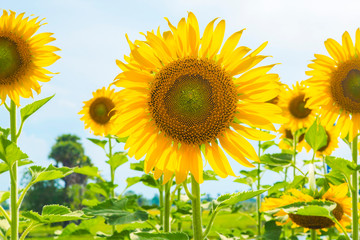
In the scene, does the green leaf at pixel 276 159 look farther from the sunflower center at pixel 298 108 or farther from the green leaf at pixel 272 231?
the sunflower center at pixel 298 108

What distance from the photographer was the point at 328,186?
3.24 m

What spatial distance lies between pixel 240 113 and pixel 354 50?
183cm

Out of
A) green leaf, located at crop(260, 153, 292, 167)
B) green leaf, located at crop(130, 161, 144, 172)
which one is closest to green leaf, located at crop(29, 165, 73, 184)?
green leaf, located at crop(130, 161, 144, 172)

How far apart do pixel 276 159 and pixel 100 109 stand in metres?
3.49

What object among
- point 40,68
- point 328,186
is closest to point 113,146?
A: point 40,68

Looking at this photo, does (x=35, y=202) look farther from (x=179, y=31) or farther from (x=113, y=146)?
(x=179, y=31)

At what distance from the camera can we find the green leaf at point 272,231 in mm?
3634

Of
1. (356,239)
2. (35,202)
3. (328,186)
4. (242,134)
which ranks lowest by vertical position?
(35,202)

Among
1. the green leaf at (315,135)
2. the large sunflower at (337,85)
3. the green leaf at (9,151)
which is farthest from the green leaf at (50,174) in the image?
the large sunflower at (337,85)

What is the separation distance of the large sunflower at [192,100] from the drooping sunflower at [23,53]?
1689 millimetres

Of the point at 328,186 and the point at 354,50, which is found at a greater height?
the point at 354,50

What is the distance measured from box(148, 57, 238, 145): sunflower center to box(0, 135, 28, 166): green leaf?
98 centimetres

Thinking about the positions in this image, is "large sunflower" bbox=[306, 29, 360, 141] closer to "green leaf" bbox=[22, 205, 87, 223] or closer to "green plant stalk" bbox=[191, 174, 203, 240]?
"green plant stalk" bbox=[191, 174, 203, 240]

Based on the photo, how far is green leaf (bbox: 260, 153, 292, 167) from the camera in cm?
367
